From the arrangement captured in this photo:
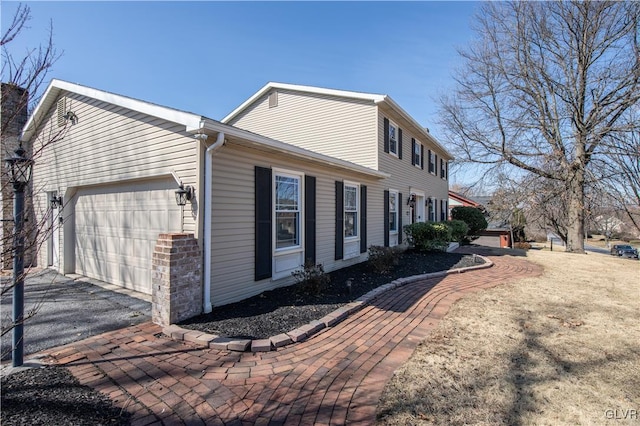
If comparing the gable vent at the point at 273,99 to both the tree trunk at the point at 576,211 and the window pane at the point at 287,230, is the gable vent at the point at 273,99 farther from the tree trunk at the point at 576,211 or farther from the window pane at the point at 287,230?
the tree trunk at the point at 576,211

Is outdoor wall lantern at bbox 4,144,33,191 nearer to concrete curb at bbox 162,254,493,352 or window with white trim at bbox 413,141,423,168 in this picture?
concrete curb at bbox 162,254,493,352

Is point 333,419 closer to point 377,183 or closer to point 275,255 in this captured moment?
point 275,255

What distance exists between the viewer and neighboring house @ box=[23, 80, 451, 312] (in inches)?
187

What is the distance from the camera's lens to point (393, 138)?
1171cm

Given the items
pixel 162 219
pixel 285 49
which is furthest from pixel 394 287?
pixel 285 49

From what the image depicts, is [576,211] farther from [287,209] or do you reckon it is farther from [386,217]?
[287,209]

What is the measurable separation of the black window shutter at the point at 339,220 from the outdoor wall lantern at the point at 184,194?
13.5 feet

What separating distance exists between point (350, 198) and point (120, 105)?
5.77m

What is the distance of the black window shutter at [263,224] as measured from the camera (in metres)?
5.42

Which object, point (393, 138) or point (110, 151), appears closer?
point (110, 151)

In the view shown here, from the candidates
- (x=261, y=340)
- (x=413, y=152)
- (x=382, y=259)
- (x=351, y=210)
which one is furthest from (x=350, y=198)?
(x=413, y=152)

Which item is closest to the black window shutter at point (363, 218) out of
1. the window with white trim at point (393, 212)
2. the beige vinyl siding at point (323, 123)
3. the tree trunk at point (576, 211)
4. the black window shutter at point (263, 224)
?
the beige vinyl siding at point (323, 123)

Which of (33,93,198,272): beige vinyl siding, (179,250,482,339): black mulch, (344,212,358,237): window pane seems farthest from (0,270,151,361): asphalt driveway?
(344,212,358,237): window pane

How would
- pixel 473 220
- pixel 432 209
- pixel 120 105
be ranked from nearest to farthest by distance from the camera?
pixel 120 105, pixel 432 209, pixel 473 220
